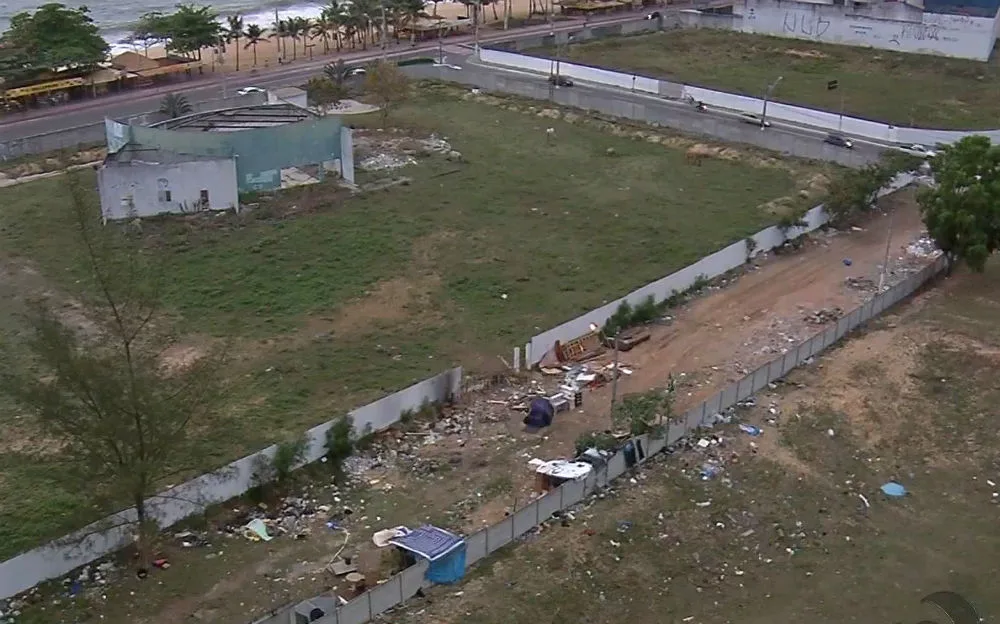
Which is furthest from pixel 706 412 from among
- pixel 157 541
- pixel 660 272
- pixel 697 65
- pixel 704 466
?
pixel 697 65

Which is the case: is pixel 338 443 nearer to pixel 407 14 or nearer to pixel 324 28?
pixel 324 28

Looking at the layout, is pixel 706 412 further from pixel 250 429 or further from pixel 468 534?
pixel 250 429

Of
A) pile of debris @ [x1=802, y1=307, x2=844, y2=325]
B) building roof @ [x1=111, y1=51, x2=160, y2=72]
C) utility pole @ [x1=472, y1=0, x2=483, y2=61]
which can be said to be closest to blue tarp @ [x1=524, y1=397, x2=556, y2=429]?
pile of debris @ [x1=802, y1=307, x2=844, y2=325]

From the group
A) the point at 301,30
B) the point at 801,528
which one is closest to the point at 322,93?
the point at 301,30

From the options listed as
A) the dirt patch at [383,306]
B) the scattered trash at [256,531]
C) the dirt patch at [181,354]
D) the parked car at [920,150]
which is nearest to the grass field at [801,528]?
the scattered trash at [256,531]

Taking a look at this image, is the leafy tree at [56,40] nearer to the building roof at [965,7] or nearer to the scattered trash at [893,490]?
the scattered trash at [893,490]
